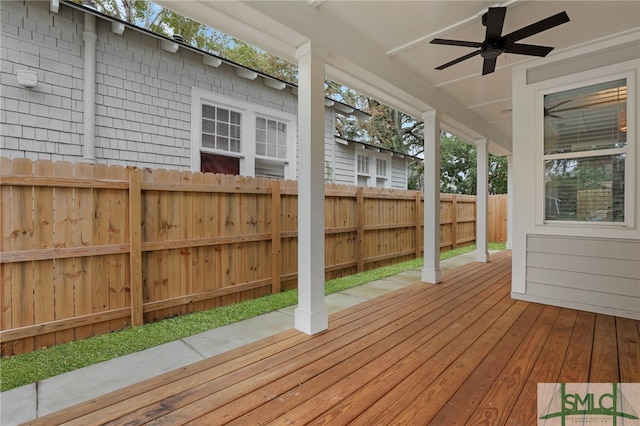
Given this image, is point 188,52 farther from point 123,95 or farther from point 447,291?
point 447,291

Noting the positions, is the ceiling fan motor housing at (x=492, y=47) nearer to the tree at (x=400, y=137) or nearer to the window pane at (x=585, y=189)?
the window pane at (x=585, y=189)

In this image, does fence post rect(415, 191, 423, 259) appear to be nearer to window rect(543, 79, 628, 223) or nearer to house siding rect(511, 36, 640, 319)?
house siding rect(511, 36, 640, 319)

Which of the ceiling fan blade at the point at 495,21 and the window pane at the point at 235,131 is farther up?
the ceiling fan blade at the point at 495,21

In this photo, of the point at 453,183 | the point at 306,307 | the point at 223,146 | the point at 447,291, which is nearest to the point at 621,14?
the point at 447,291

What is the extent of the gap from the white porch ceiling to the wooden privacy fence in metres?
1.60

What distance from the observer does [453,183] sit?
16.2 metres

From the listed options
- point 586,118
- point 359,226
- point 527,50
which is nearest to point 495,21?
point 527,50

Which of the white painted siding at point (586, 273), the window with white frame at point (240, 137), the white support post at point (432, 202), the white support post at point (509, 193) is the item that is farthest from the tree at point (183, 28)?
the white painted siding at point (586, 273)

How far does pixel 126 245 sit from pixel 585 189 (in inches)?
197

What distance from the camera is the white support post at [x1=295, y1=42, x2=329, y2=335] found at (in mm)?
2812

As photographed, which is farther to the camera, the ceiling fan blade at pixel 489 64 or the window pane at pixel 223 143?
the window pane at pixel 223 143

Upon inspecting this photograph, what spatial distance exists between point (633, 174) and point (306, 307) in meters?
3.68

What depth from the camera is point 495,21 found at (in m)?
2.55

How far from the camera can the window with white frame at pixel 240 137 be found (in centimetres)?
507
